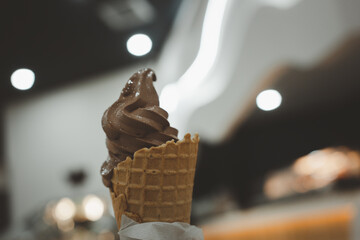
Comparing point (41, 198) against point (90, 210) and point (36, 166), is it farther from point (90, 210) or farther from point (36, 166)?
point (90, 210)

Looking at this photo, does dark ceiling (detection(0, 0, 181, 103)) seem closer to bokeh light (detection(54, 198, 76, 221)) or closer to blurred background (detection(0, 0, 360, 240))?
blurred background (detection(0, 0, 360, 240))

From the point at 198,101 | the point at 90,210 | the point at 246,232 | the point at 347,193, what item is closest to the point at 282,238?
the point at 246,232

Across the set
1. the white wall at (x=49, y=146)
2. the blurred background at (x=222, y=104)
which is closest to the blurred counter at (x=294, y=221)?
the blurred background at (x=222, y=104)

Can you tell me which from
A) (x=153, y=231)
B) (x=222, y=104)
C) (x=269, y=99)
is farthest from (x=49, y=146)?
(x=153, y=231)

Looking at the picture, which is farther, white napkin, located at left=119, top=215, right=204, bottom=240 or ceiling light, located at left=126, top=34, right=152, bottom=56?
ceiling light, located at left=126, top=34, right=152, bottom=56

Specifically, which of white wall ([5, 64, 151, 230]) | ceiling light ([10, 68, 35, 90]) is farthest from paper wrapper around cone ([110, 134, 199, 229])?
white wall ([5, 64, 151, 230])

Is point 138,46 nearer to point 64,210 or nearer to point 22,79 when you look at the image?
point 22,79
